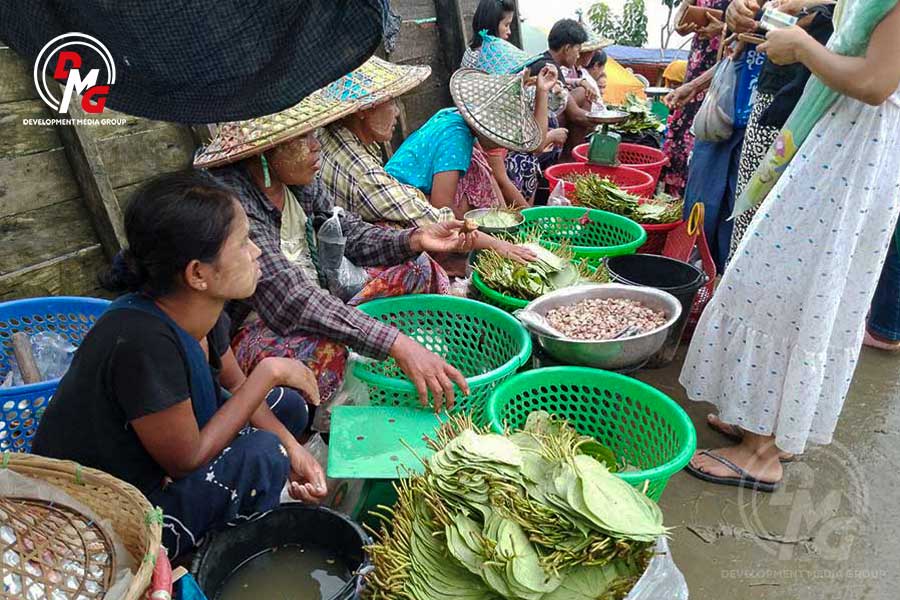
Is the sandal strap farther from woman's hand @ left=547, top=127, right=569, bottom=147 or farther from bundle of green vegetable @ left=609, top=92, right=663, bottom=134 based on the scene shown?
bundle of green vegetable @ left=609, top=92, right=663, bottom=134

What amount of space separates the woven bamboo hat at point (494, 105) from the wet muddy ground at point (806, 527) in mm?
1768

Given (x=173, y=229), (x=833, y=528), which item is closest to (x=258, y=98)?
(x=173, y=229)

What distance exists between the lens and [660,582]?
142 cm

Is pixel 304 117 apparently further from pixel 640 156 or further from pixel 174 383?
pixel 640 156

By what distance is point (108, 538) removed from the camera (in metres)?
1.12

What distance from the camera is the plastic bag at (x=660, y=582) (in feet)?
4.52

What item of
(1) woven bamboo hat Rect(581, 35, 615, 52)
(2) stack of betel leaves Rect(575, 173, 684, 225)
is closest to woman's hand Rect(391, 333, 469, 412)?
(2) stack of betel leaves Rect(575, 173, 684, 225)

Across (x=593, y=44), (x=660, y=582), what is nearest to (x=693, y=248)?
(x=660, y=582)

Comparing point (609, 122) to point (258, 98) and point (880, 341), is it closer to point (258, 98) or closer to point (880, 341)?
point (880, 341)

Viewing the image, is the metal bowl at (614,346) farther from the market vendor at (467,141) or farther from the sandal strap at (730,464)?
the market vendor at (467,141)

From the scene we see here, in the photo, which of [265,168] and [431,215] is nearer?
[265,168]

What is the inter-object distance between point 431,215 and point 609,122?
2.82 m

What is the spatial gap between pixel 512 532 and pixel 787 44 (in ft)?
5.70

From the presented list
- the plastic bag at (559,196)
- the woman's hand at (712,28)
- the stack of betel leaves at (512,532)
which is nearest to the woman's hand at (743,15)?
the woman's hand at (712,28)
